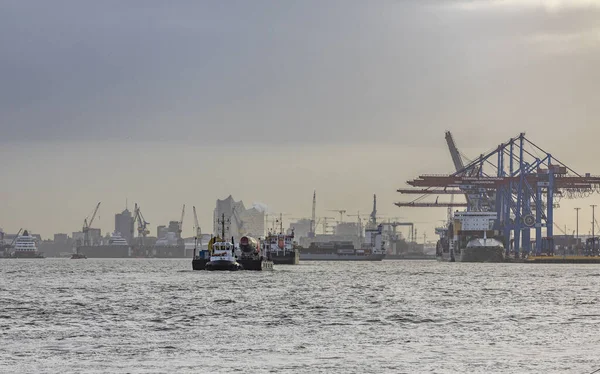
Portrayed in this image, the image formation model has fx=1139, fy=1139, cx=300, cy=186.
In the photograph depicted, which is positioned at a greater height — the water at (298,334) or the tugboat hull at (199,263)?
the tugboat hull at (199,263)

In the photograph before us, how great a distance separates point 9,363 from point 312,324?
21.6m

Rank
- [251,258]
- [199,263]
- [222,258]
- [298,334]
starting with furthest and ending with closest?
[199,263] < [251,258] < [222,258] < [298,334]

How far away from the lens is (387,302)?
3236 inches

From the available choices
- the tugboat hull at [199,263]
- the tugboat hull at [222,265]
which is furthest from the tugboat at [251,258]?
the tugboat hull at [222,265]

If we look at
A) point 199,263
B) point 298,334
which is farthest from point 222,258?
point 298,334

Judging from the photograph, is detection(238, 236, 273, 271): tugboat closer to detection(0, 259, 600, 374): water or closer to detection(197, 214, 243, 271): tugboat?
detection(197, 214, 243, 271): tugboat

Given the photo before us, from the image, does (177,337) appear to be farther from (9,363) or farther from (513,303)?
(513,303)

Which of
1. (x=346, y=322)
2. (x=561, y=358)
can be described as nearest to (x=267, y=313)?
(x=346, y=322)

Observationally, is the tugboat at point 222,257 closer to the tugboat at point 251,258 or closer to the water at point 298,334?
the tugboat at point 251,258

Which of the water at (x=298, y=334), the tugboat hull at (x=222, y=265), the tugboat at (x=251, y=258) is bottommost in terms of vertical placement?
the water at (x=298, y=334)

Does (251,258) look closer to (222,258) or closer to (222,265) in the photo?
(222,265)

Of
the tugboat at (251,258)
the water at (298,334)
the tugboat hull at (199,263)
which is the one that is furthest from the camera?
the tugboat hull at (199,263)

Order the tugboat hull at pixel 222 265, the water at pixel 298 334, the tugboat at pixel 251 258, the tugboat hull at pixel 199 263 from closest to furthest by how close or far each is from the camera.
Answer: the water at pixel 298 334, the tugboat hull at pixel 222 265, the tugboat at pixel 251 258, the tugboat hull at pixel 199 263

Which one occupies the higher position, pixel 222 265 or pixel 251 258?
pixel 251 258
